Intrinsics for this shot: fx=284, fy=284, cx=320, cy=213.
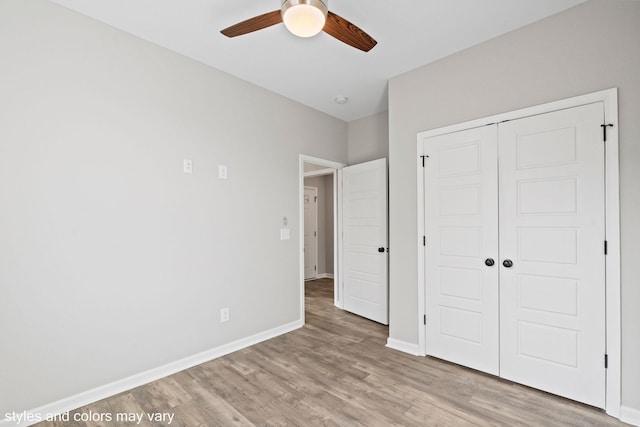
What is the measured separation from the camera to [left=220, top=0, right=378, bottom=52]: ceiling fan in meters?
1.52

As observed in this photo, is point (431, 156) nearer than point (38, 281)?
No

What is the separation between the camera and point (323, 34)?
2.31 meters

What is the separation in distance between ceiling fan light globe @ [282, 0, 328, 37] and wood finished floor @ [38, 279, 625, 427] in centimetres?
243

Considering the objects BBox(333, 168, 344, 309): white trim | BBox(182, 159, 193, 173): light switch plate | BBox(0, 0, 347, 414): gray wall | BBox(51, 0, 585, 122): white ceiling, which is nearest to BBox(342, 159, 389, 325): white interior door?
BBox(333, 168, 344, 309): white trim

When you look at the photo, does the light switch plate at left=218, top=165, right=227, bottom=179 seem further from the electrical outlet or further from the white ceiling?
the electrical outlet

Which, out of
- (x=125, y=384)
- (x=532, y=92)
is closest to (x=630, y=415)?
(x=532, y=92)

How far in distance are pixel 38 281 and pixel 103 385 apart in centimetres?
91

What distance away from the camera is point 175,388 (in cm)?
225

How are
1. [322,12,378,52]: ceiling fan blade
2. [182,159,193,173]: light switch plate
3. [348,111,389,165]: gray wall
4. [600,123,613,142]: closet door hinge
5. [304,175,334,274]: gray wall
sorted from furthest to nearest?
[304,175,334,274]: gray wall < [348,111,389,165]: gray wall < [182,159,193,173]: light switch plate < [600,123,613,142]: closet door hinge < [322,12,378,52]: ceiling fan blade

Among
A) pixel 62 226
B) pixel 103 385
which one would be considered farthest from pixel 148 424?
pixel 62 226

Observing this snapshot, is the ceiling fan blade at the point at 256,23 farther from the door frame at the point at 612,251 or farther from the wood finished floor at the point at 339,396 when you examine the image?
the wood finished floor at the point at 339,396

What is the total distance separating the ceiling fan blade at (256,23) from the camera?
1.68m

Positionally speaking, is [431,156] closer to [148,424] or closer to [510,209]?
[510,209]

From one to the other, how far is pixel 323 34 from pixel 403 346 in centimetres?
300
